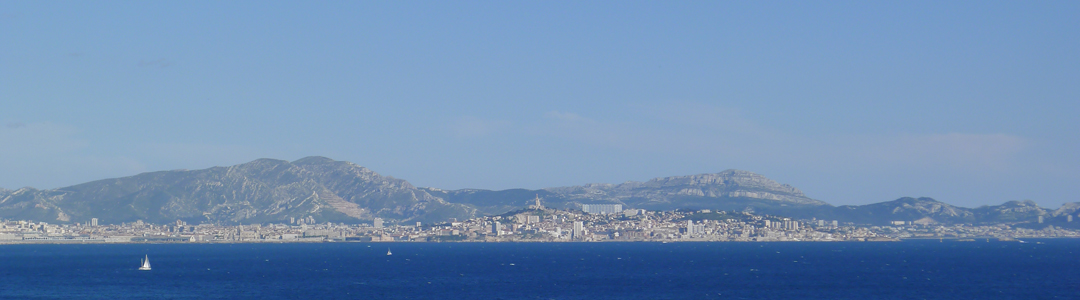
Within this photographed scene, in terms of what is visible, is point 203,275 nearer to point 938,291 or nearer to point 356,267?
point 356,267

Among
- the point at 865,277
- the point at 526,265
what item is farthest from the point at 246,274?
the point at 865,277

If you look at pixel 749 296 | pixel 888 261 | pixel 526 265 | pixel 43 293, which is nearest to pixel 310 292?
pixel 43 293

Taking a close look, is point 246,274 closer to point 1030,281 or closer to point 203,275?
point 203,275

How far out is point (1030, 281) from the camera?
4761 inches

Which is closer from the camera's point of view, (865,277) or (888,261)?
(865,277)

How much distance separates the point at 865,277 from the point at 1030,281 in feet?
61.0

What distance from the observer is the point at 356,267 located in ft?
518

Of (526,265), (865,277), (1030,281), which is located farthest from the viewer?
(526,265)

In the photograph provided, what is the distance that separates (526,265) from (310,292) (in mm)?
59162

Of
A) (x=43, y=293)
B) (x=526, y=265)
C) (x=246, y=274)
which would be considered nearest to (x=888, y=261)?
(x=526, y=265)

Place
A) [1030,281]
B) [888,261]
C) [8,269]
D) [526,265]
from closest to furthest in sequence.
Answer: [1030,281] < [8,269] < [526,265] < [888,261]

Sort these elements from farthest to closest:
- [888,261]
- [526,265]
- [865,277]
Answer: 1. [888,261]
2. [526,265]
3. [865,277]

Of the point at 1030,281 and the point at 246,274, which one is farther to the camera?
the point at 246,274

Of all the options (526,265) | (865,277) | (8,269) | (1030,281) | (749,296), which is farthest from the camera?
(526,265)
